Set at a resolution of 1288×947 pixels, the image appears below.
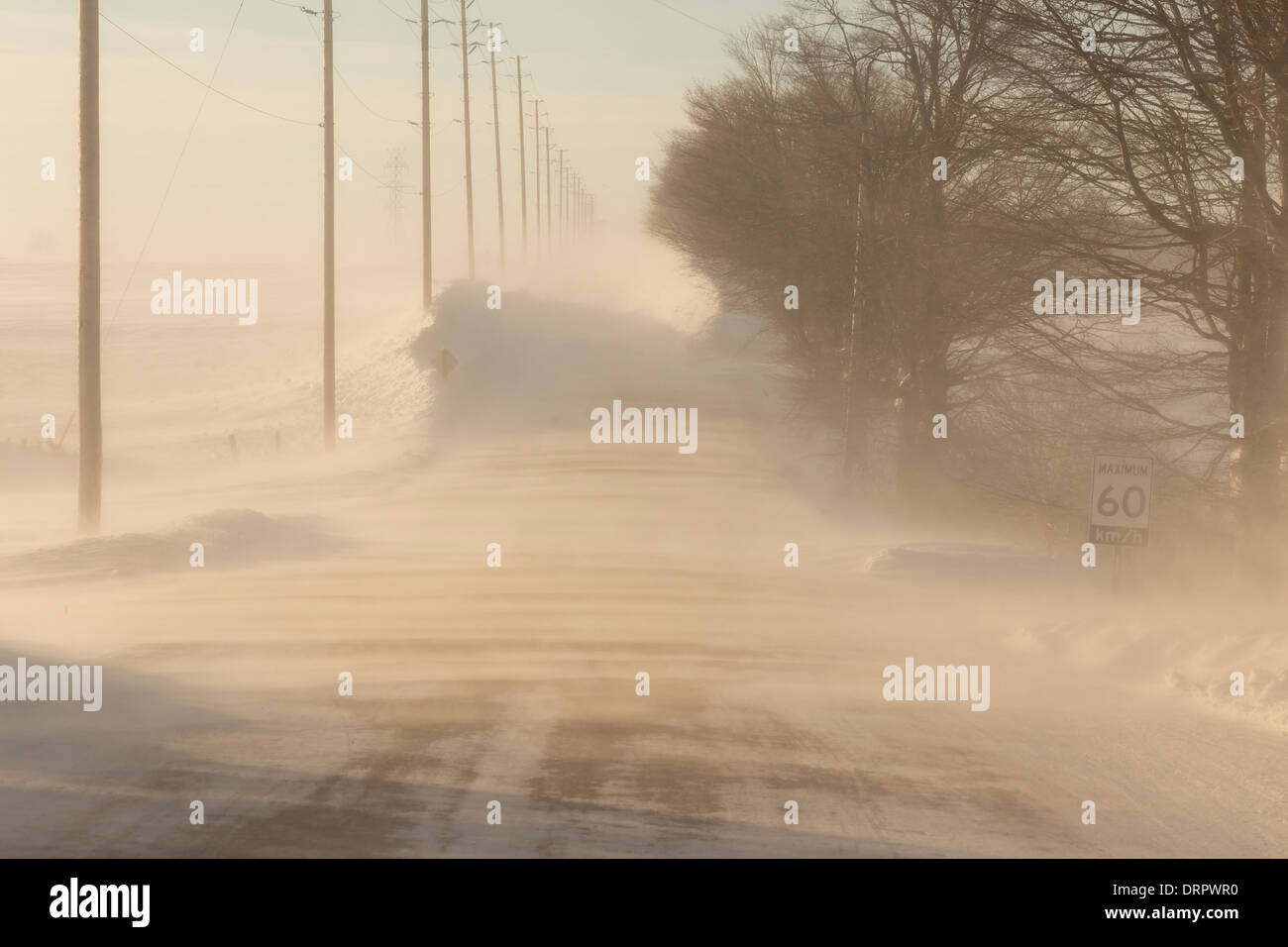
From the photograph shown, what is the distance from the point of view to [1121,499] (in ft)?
46.1

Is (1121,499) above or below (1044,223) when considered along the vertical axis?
below

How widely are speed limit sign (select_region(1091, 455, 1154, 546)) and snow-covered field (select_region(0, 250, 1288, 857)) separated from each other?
95 centimetres

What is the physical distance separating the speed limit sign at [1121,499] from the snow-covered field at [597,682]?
954 millimetres

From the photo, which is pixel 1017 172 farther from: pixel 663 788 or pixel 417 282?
pixel 417 282

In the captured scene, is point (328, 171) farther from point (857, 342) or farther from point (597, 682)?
point (597, 682)

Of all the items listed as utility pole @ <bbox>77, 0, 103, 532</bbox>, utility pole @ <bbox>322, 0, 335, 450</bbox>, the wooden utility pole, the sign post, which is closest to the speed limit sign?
the sign post

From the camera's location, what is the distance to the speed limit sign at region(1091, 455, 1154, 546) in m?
13.9

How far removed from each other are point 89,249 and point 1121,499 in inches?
576

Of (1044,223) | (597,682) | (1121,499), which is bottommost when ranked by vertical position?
(597,682)

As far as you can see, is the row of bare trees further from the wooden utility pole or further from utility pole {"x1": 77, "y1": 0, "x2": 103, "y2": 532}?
utility pole {"x1": 77, "y1": 0, "x2": 103, "y2": 532}

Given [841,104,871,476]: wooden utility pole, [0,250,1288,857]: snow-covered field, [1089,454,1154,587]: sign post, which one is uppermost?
[841,104,871,476]: wooden utility pole

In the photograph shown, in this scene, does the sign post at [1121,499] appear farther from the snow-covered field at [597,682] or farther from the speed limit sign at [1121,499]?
the snow-covered field at [597,682]

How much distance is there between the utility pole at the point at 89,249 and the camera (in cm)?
2002

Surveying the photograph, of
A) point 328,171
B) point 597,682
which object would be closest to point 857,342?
point 328,171
